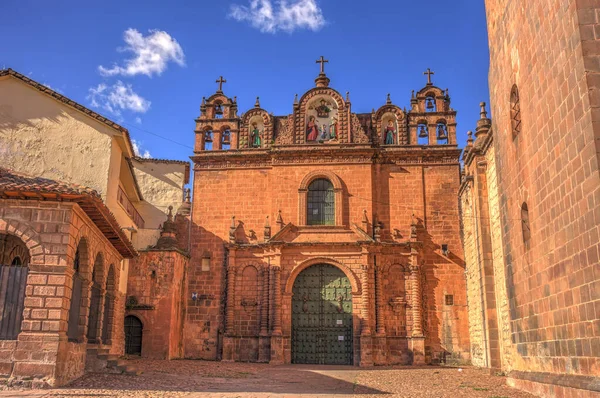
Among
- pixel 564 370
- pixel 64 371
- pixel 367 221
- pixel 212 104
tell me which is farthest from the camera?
pixel 212 104

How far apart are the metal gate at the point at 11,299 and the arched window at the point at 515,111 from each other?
10.7 m

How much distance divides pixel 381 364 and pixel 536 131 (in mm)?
13582

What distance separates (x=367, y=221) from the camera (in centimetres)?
2409

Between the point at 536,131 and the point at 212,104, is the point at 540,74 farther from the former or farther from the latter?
the point at 212,104

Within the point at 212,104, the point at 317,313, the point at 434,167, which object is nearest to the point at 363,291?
the point at 317,313

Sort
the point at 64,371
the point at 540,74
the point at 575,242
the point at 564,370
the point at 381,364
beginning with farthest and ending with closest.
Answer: the point at 381,364
the point at 64,371
the point at 540,74
the point at 564,370
the point at 575,242

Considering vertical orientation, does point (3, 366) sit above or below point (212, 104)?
below

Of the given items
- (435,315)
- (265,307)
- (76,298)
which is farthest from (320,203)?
(76,298)

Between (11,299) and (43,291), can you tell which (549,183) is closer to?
(43,291)

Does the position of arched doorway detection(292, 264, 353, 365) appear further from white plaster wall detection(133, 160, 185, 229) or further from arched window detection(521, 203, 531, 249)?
arched window detection(521, 203, 531, 249)

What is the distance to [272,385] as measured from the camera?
44.9 feet

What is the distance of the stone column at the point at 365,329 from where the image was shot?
72.4 feet

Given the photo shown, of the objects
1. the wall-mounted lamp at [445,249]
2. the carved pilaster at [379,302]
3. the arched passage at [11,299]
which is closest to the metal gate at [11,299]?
the arched passage at [11,299]

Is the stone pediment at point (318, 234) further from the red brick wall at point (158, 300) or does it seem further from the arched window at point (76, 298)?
the arched window at point (76, 298)
